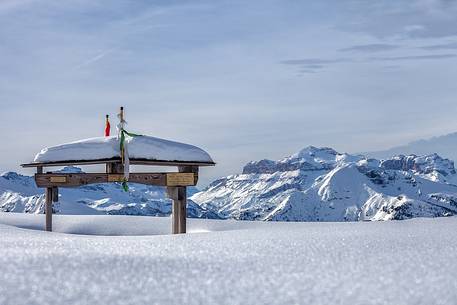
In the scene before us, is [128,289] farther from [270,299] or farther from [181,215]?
[181,215]

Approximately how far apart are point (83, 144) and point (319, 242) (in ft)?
28.8

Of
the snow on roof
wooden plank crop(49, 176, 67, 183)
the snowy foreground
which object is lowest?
wooden plank crop(49, 176, 67, 183)

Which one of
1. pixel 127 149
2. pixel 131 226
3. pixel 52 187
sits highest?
pixel 127 149

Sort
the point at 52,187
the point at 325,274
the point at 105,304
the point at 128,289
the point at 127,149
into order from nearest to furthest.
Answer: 1. the point at 105,304
2. the point at 128,289
3. the point at 325,274
4. the point at 127,149
5. the point at 52,187

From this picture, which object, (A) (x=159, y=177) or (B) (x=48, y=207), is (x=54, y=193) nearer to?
(B) (x=48, y=207)

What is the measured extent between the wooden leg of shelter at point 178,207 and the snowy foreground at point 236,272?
7578 mm

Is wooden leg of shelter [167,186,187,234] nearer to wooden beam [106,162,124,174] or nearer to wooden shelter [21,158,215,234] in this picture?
wooden shelter [21,158,215,234]

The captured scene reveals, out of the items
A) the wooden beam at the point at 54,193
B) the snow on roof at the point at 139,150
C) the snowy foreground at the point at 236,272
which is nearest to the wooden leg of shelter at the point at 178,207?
the snow on roof at the point at 139,150

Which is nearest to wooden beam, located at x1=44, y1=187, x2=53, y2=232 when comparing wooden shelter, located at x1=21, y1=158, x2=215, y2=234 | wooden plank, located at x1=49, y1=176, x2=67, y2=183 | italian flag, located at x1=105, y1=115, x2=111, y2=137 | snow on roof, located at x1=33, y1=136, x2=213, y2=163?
wooden plank, located at x1=49, y1=176, x2=67, y2=183

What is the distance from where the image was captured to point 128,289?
3725 mm

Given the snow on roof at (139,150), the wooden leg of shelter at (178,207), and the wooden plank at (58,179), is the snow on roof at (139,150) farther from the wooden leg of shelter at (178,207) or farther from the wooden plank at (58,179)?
the wooden plank at (58,179)

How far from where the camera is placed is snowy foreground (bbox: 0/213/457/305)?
A: 11.8 feet

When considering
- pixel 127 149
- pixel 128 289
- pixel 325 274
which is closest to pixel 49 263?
pixel 128 289

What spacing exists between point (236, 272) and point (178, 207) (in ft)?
32.1
